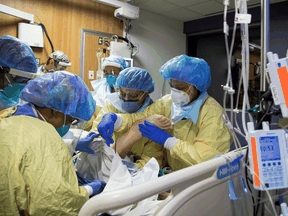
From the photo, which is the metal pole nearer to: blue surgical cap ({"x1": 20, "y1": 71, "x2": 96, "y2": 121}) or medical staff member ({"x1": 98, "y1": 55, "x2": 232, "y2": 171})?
medical staff member ({"x1": 98, "y1": 55, "x2": 232, "y2": 171})

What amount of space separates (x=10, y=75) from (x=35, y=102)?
75 cm

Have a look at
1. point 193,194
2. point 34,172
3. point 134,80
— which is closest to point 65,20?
point 134,80

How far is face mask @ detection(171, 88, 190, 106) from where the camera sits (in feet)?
4.82

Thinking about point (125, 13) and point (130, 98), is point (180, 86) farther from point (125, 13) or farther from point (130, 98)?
point (125, 13)

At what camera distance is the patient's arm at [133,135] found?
1.47m

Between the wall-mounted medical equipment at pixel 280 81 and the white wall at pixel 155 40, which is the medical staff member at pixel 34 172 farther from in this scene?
the white wall at pixel 155 40

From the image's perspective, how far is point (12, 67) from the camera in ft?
5.31

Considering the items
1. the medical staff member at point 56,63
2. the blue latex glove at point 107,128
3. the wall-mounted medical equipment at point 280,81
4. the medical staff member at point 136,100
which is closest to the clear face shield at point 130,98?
the medical staff member at point 136,100

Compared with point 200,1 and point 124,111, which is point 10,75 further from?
point 200,1

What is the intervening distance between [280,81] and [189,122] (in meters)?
0.89

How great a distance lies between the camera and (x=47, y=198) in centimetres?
73

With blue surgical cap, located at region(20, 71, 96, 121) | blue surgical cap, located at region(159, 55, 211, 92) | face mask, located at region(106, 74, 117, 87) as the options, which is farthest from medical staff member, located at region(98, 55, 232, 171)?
face mask, located at region(106, 74, 117, 87)

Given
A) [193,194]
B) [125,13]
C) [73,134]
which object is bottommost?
[193,194]

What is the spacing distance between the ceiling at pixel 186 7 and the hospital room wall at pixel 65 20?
58cm
